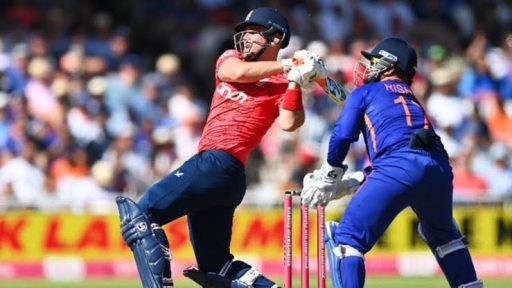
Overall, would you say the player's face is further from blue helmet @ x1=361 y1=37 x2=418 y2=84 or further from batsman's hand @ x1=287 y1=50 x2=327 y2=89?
blue helmet @ x1=361 y1=37 x2=418 y2=84

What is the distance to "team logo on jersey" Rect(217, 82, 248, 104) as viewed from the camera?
8.34 m

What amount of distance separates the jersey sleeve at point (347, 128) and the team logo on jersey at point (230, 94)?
74 cm

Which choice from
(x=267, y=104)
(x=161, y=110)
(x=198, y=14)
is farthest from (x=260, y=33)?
(x=198, y=14)

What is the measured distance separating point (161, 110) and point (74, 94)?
42.3 inches

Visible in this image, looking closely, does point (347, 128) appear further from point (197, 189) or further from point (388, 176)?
point (197, 189)

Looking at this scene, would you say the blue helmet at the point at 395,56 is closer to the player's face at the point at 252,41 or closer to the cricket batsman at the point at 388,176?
the cricket batsman at the point at 388,176

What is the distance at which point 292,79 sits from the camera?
799cm

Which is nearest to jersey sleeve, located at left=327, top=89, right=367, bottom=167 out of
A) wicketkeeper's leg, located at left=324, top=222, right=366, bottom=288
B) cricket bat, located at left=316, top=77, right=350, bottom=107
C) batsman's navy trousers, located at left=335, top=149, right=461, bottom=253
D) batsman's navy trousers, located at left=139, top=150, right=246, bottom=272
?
batsman's navy trousers, located at left=335, top=149, right=461, bottom=253

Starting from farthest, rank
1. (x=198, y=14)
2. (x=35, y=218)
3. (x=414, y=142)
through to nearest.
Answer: (x=198, y=14), (x=35, y=218), (x=414, y=142)

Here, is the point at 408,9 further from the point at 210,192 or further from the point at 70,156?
the point at 210,192

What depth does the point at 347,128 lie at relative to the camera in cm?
782

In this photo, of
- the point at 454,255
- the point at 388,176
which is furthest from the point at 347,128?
the point at 454,255

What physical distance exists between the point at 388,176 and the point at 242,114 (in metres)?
1.09

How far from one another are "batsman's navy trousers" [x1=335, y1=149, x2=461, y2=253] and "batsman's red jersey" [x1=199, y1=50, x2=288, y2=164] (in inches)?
33.1
